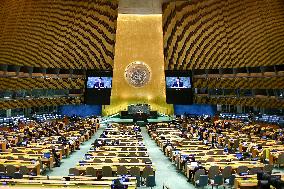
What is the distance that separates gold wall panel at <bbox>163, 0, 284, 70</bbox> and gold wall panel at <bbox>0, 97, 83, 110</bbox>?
1372 cm

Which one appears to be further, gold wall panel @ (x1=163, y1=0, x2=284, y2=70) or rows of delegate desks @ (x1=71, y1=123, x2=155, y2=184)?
gold wall panel @ (x1=163, y1=0, x2=284, y2=70)

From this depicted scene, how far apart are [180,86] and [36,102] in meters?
18.2

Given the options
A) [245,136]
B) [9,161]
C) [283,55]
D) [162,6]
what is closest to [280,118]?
[283,55]

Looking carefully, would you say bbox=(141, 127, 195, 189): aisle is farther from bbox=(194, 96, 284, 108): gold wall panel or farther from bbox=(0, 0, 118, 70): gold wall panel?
bbox=(194, 96, 284, 108): gold wall panel

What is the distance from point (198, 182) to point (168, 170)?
3.97m

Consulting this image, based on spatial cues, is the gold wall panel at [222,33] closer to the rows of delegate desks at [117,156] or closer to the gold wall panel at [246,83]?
the gold wall panel at [246,83]

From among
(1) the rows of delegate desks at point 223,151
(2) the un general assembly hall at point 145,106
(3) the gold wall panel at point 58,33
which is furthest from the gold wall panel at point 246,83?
(3) the gold wall panel at point 58,33

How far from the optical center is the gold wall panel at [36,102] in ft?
125

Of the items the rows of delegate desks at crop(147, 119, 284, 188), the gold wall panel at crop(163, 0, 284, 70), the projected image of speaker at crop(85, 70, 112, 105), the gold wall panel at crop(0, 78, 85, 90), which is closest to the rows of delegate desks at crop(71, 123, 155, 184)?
the rows of delegate desks at crop(147, 119, 284, 188)

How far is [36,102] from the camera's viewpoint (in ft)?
146

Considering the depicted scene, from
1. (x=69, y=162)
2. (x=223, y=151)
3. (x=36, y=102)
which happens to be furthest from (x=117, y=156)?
(x=36, y=102)

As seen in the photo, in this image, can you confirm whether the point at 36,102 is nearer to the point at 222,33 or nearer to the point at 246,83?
the point at 222,33

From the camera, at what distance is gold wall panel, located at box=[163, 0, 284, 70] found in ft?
119

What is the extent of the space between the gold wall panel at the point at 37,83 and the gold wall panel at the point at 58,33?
173 cm
